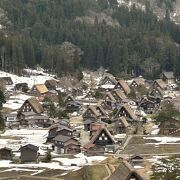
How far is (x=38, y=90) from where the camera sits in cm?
8094

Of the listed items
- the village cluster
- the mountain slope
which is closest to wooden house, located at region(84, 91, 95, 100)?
the village cluster

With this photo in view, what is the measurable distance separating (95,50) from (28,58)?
16592 millimetres

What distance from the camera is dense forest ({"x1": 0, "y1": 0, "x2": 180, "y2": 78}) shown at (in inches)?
3812

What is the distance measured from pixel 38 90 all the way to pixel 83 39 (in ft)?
112

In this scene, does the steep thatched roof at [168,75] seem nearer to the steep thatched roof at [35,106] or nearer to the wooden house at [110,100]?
the wooden house at [110,100]

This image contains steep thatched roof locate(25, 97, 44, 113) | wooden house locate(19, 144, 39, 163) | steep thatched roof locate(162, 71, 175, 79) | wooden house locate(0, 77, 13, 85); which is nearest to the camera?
wooden house locate(19, 144, 39, 163)

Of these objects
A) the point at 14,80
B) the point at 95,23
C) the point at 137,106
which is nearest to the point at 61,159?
the point at 137,106

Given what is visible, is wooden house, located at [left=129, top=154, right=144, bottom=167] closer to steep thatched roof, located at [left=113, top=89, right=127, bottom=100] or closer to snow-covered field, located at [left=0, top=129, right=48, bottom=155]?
snow-covered field, located at [left=0, top=129, right=48, bottom=155]

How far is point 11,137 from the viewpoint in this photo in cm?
5622

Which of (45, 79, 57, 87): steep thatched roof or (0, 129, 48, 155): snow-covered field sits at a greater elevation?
(0, 129, 48, 155): snow-covered field

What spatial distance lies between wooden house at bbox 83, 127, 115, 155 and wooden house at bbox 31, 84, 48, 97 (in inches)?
1265

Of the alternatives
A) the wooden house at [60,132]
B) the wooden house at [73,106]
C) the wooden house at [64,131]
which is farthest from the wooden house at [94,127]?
the wooden house at [73,106]

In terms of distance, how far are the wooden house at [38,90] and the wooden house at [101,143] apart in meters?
32.1

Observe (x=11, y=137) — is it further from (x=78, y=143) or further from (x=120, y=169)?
(x=120, y=169)
